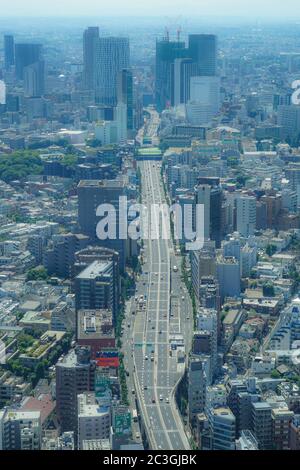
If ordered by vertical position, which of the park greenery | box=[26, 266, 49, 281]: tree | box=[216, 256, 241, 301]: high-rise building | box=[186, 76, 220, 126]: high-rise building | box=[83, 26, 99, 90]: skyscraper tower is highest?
box=[83, 26, 99, 90]: skyscraper tower

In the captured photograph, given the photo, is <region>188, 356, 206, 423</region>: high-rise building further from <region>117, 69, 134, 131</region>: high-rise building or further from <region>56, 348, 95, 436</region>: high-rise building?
<region>117, 69, 134, 131</region>: high-rise building

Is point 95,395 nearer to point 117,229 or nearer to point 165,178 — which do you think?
point 117,229

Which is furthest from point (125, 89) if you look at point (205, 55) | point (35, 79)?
point (35, 79)

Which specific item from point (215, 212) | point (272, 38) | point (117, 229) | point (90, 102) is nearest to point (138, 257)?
point (117, 229)

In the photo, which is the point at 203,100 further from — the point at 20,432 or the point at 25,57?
the point at 20,432

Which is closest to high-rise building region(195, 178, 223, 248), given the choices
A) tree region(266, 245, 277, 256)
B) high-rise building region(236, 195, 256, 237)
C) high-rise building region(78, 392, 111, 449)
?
high-rise building region(236, 195, 256, 237)
